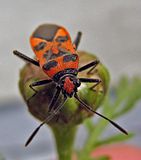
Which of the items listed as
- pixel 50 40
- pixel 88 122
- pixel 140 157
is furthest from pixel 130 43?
pixel 50 40

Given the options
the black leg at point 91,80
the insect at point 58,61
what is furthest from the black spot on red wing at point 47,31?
the black leg at point 91,80

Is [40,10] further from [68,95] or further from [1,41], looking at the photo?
[68,95]

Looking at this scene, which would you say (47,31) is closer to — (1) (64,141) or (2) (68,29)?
(1) (64,141)

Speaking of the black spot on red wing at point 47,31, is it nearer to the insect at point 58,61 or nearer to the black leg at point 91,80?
the insect at point 58,61

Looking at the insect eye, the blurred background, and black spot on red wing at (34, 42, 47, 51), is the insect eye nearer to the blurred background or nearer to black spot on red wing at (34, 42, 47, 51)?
black spot on red wing at (34, 42, 47, 51)

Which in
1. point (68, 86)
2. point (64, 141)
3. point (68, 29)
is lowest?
point (68, 29)

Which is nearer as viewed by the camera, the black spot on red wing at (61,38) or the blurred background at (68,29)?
the black spot on red wing at (61,38)

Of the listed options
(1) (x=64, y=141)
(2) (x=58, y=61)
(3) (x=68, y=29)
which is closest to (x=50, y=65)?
(2) (x=58, y=61)
